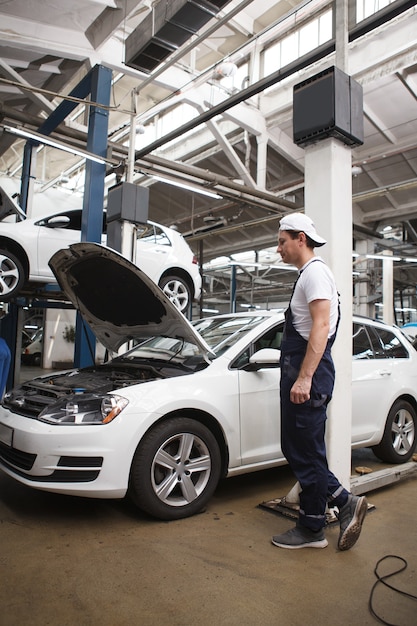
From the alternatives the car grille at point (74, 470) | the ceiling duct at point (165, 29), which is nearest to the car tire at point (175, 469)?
the car grille at point (74, 470)

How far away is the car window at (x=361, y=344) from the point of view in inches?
173

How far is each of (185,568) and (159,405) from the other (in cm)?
93

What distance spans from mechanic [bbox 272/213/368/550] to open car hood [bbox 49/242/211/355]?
2.98ft

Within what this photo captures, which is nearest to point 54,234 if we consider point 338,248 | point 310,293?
point 338,248

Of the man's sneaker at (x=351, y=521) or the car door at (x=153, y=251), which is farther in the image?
the car door at (x=153, y=251)

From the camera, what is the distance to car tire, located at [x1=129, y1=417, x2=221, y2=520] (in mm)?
2863

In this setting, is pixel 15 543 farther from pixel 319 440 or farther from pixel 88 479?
pixel 319 440

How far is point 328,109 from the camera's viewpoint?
3.11m

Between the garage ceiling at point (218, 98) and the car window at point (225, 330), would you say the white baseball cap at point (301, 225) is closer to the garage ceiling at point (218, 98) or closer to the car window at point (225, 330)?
the car window at point (225, 330)

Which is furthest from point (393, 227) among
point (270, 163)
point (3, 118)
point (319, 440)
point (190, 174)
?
point (319, 440)

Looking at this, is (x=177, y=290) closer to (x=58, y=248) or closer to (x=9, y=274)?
(x=58, y=248)

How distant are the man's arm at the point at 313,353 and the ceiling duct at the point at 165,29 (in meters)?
3.88

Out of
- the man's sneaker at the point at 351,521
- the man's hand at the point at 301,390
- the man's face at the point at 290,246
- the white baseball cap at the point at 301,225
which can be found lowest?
the man's sneaker at the point at 351,521

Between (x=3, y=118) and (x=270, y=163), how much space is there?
676 centimetres
